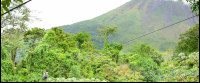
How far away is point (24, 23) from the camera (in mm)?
6066

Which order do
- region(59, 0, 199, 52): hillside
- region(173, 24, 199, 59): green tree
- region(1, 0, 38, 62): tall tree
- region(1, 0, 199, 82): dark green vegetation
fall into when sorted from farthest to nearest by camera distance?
region(59, 0, 199, 52): hillside → region(173, 24, 199, 59): green tree → region(1, 0, 38, 62): tall tree → region(1, 0, 199, 82): dark green vegetation

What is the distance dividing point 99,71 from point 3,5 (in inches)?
246

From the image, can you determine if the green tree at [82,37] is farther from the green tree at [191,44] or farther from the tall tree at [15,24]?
the green tree at [191,44]

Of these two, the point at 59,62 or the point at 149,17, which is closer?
the point at 59,62

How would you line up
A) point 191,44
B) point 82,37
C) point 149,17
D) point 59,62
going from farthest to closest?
point 149,17 < point 191,44 < point 82,37 < point 59,62

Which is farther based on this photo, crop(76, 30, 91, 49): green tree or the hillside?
the hillside

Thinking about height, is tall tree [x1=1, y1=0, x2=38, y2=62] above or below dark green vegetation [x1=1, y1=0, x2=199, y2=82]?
above

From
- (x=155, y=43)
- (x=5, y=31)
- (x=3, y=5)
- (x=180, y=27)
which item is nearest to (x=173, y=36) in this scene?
(x=180, y=27)

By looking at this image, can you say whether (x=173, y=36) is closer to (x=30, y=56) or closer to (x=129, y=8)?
(x=129, y=8)

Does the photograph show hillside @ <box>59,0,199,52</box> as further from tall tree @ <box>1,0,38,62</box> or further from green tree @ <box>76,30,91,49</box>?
tall tree @ <box>1,0,38,62</box>

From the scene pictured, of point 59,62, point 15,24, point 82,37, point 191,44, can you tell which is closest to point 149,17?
point 191,44

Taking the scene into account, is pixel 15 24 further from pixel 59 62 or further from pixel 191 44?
pixel 191 44

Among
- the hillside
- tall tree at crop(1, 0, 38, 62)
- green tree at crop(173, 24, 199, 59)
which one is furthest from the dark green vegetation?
the hillside

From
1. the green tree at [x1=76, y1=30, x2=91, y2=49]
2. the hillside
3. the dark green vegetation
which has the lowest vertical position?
the dark green vegetation
